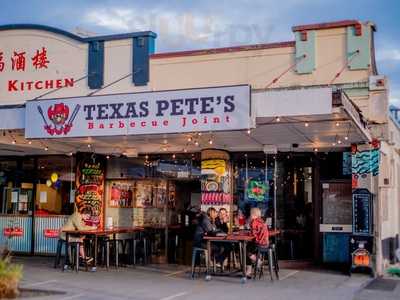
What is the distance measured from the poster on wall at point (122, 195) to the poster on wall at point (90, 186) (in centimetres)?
34

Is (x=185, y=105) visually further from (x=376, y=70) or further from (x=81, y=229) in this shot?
(x=376, y=70)

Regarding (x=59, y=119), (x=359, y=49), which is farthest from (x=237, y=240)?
(x=359, y=49)

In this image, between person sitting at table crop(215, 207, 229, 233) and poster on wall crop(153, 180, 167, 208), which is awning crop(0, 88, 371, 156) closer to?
poster on wall crop(153, 180, 167, 208)

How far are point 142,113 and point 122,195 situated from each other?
6343mm

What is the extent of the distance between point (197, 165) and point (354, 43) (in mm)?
5557

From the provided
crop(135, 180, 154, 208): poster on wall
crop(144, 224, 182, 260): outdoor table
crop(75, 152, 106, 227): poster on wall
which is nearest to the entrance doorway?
crop(144, 224, 182, 260): outdoor table

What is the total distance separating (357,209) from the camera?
15.3 meters

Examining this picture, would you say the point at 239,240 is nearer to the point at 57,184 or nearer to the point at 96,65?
the point at 96,65

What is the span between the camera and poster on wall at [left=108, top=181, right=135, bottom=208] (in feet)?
62.7

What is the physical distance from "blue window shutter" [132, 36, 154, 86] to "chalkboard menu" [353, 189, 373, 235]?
6009 mm

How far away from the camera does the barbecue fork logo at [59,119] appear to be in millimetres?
13961

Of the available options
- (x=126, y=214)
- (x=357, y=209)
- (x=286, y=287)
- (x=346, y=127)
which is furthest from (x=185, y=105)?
(x=126, y=214)

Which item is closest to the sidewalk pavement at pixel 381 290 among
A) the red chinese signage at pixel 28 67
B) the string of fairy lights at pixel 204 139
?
the string of fairy lights at pixel 204 139

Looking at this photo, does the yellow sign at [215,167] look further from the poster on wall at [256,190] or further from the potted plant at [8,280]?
the potted plant at [8,280]
